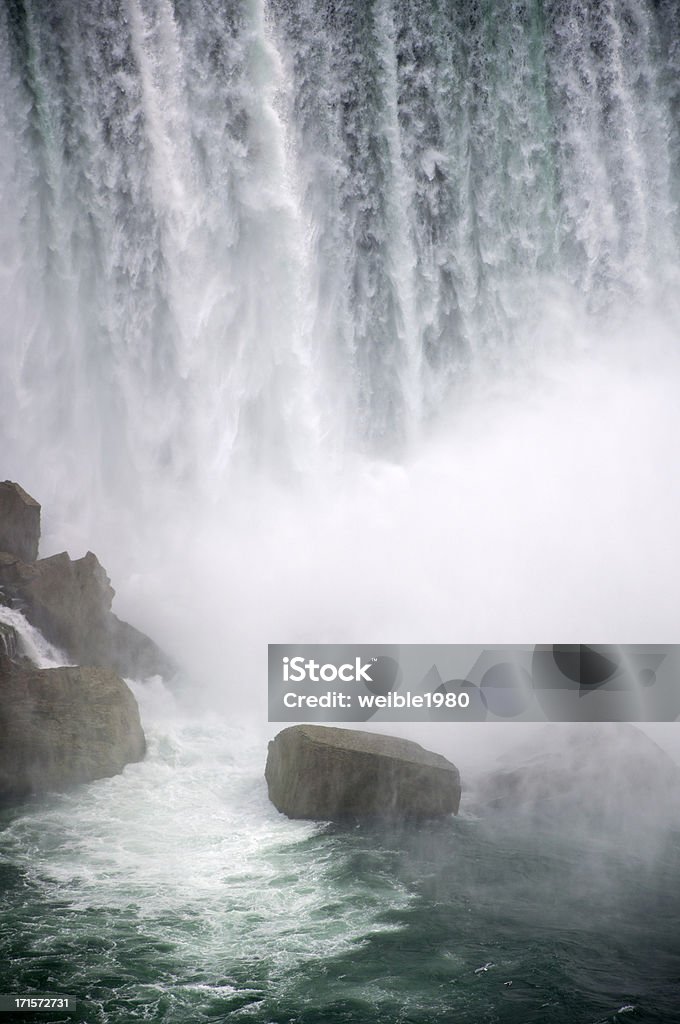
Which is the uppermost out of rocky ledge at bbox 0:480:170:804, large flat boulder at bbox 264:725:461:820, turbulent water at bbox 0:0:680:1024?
turbulent water at bbox 0:0:680:1024

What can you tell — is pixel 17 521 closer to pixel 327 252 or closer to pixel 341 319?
pixel 341 319

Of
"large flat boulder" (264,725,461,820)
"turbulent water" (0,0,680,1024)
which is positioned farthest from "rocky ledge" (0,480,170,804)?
"large flat boulder" (264,725,461,820)

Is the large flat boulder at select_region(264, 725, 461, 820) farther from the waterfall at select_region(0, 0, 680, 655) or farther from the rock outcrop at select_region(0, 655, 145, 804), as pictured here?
the waterfall at select_region(0, 0, 680, 655)

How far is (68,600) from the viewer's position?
15.7m

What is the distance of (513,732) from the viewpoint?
14906 millimetres

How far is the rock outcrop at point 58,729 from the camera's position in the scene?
13000 millimetres

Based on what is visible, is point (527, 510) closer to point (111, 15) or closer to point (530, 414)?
point (530, 414)

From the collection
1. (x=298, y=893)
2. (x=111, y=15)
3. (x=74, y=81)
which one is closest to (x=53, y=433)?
(x=74, y=81)

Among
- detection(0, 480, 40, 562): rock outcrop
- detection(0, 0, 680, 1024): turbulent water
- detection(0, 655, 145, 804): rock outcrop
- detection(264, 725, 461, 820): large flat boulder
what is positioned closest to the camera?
detection(264, 725, 461, 820): large flat boulder

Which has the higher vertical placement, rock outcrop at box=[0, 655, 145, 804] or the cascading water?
the cascading water

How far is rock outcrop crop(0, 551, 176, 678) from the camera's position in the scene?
15547 mm

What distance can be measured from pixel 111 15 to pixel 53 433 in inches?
343

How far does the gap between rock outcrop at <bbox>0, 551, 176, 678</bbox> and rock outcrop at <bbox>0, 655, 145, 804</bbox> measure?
173 centimetres

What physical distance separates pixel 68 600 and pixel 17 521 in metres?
2.05
